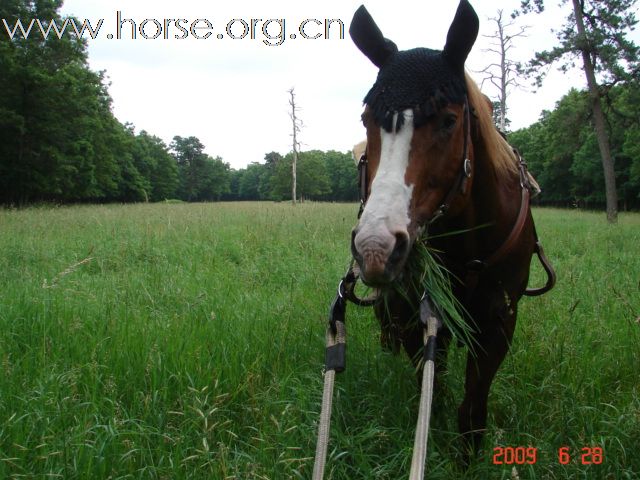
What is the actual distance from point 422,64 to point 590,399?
7.55 feet

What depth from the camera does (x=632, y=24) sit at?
1555 cm

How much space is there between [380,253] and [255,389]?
1601 mm

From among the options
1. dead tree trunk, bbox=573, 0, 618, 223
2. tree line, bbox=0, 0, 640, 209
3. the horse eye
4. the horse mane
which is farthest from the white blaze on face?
dead tree trunk, bbox=573, 0, 618, 223

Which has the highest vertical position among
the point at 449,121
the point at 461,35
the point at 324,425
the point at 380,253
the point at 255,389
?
the point at 461,35

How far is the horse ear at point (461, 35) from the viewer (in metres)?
1.63

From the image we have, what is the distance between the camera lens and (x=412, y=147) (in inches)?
58.6

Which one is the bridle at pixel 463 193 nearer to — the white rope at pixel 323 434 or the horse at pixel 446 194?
the horse at pixel 446 194

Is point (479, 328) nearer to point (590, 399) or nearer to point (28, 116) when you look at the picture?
point (590, 399)

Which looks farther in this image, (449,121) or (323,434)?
(449,121)

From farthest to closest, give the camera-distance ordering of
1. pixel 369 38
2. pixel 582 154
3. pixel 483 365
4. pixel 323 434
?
pixel 582 154 → pixel 483 365 → pixel 369 38 → pixel 323 434

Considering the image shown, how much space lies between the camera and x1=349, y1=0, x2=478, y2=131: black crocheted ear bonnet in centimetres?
153

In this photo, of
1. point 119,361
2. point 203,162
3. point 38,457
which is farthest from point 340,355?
point 203,162
